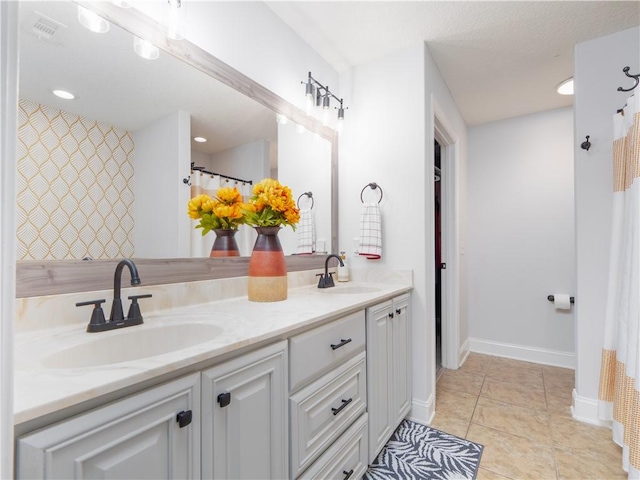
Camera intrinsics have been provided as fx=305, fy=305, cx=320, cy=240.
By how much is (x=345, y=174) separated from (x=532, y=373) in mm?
2427

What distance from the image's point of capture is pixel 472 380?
2578 mm

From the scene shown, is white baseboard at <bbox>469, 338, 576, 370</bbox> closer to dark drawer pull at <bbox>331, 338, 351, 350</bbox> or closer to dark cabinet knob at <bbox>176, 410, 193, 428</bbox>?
dark drawer pull at <bbox>331, 338, 351, 350</bbox>

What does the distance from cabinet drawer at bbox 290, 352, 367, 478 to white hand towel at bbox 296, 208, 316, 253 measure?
0.87 meters

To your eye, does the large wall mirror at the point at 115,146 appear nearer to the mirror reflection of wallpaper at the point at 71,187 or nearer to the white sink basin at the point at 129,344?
the mirror reflection of wallpaper at the point at 71,187

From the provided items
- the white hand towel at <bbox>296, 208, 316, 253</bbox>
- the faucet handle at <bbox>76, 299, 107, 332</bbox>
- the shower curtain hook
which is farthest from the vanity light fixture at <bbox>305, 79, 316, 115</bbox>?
the shower curtain hook

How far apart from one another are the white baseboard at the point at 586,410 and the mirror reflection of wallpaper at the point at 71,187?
274 centimetres

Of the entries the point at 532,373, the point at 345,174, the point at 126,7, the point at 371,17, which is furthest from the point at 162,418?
the point at 532,373

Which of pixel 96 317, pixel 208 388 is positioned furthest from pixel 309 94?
pixel 208 388

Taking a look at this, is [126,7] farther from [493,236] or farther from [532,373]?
[532,373]

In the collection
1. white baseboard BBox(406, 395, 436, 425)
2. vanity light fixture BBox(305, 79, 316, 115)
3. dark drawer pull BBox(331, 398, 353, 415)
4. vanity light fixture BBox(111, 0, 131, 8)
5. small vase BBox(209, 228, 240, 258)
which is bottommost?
white baseboard BBox(406, 395, 436, 425)

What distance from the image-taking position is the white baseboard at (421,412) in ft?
6.40

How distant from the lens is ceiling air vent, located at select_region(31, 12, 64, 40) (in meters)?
0.93

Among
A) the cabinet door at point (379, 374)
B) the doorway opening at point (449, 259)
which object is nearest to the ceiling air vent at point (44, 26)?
the cabinet door at point (379, 374)

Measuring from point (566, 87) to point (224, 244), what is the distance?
9.77 ft
